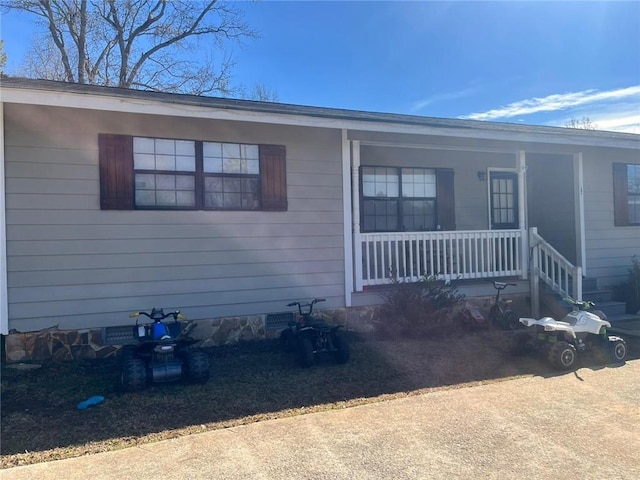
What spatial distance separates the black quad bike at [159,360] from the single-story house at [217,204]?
1.16 m

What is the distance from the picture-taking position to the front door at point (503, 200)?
998 centimetres

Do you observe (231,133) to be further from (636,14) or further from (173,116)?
(636,14)

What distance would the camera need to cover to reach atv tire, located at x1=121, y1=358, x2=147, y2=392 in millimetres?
4793

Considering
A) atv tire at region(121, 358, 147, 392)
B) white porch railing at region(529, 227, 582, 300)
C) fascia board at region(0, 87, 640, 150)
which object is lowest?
atv tire at region(121, 358, 147, 392)

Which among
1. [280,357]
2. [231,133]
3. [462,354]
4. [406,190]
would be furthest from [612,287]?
[231,133]

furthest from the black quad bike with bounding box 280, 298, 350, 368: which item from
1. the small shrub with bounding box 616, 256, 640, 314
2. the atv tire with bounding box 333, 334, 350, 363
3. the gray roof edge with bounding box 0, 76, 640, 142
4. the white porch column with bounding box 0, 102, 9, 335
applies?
the small shrub with bounding box 616, 256, 640, 314

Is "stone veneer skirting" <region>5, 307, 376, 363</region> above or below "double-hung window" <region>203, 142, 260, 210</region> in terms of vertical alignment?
below

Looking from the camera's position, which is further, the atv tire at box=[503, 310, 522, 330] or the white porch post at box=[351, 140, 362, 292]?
the atv tire at box=[503, 310, 522, 330]

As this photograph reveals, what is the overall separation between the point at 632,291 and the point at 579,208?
184 cm

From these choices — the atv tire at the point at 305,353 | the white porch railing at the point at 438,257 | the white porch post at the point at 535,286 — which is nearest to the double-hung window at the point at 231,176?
the white porch railing at the point at 438,257

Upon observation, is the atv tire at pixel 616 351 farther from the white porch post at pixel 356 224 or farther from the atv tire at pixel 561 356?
the white porch post at pixel 356 224

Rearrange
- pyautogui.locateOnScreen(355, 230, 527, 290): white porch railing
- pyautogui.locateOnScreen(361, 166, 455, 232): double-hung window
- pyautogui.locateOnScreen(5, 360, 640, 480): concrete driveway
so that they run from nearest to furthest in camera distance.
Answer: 1. pyautogui.locateOnScreen(5, 360, 640, 480): concrete driveway
2. pyautogui.locateOnScreen(355, 230, 527, 290): white porch railing
3. pyautogui.locateOnScreen(361, 166, 455, 232): double-hung window

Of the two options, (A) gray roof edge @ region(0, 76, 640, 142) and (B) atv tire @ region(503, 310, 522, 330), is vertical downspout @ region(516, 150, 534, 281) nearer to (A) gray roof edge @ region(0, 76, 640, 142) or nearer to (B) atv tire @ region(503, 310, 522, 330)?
(A) gray roof edge @ region(0, 76, 640, 142)

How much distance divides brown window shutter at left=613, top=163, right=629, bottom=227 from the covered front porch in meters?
1.05
